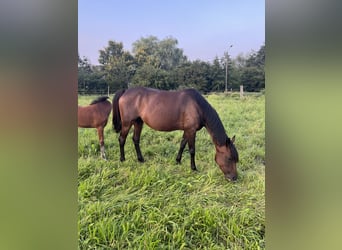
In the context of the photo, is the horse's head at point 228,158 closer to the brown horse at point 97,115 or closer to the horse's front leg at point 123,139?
the horse's front leg at point 123,139

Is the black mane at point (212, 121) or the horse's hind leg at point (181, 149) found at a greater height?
the black mane at point (212, 121)

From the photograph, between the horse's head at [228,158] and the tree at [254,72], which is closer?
the tree at [254,72]

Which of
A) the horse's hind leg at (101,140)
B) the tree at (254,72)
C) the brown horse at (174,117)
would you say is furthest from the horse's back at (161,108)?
the tree at (254,72)

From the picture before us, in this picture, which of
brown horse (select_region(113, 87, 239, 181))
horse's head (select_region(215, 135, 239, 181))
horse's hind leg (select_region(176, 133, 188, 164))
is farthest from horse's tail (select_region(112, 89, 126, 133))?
horse's head (select_region(215, 135, 239, 181))

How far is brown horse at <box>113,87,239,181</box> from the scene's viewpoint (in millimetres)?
1208

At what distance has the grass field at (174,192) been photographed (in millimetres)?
1139

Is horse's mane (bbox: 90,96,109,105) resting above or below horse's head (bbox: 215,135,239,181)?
above

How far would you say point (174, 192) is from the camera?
3.91 feet

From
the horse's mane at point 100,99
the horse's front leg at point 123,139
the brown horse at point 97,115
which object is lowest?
the horse's front leg at point 123,139

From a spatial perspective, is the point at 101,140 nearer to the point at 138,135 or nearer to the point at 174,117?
the point at 138,135

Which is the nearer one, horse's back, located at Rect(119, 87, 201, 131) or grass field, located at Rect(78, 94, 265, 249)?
grass field, located at Rect(78, 94, 265, 249)

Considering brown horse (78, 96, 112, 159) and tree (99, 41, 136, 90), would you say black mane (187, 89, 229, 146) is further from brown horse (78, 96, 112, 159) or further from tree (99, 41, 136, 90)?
brown horse (78, 96, 112, 159)

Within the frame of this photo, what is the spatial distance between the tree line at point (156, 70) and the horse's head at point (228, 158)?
9.7 inches
